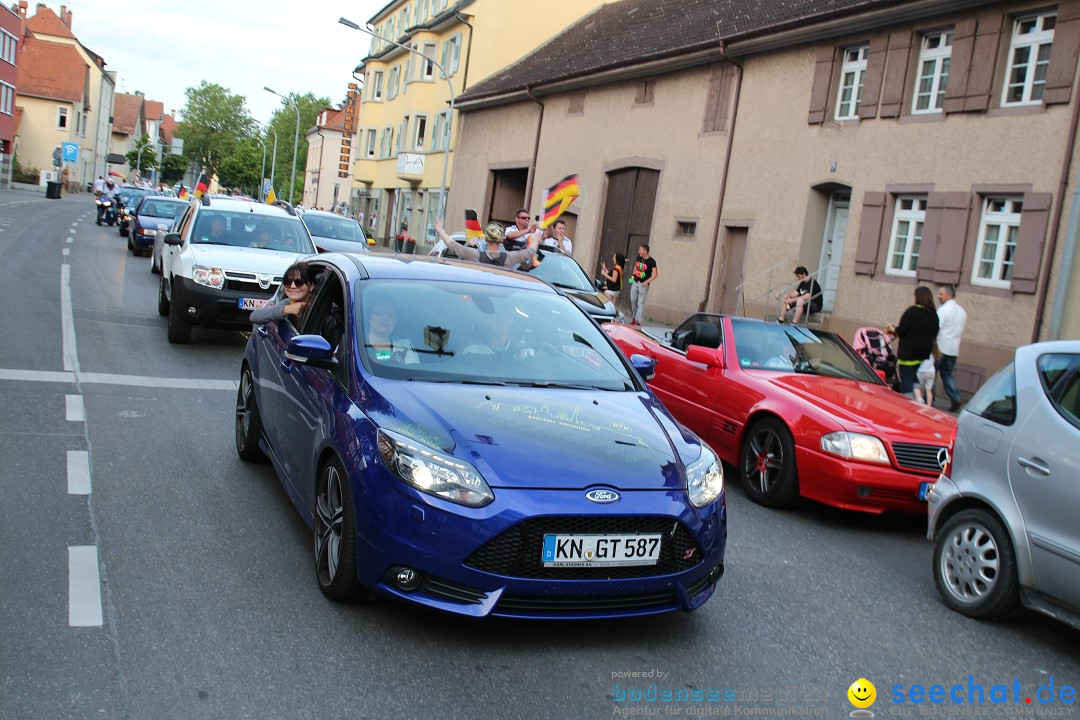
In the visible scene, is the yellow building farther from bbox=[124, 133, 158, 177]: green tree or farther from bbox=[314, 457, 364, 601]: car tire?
bbox=[124, 133, 158, 177]: green tree

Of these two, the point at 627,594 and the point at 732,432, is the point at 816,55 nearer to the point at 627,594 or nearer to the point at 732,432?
the point at 732,432

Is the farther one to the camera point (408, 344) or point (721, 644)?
point (408, 344)

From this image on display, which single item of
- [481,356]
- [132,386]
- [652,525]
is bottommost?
[132,386]

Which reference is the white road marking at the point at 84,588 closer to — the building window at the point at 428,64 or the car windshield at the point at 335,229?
the car windshield at the point at 335,229

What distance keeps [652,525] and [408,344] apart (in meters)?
1.70

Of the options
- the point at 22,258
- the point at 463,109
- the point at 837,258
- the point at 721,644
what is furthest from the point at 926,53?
the point at 463,109

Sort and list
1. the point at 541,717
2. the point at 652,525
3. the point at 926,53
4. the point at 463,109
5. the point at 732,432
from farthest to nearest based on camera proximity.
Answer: the point at 463,109
the point at 926,53
the point at 732,432
the point at 652,525
the point at 541,717

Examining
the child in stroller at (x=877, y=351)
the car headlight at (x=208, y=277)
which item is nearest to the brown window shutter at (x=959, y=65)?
the child in stroller at (x=877, y=351)

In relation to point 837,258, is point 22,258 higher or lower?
lower

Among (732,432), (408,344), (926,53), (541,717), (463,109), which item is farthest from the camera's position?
(463,109)

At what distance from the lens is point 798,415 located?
24.3 feet

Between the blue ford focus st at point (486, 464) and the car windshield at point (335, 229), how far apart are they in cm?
1576

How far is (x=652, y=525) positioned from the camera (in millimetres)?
4262

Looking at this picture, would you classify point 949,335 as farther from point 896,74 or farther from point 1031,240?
point 896,74
